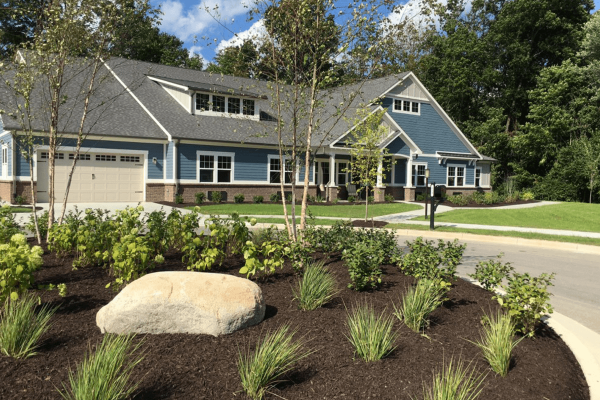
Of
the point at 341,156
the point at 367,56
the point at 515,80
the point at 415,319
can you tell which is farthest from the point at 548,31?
the point at 415,319

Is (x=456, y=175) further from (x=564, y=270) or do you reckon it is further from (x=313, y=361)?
(x=313, y=361)

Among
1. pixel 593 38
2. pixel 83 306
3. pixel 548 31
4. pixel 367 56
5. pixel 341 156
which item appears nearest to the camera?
pixel 83 306

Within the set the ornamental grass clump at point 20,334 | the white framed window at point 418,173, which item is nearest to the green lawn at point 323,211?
the white framed window at point 418,173

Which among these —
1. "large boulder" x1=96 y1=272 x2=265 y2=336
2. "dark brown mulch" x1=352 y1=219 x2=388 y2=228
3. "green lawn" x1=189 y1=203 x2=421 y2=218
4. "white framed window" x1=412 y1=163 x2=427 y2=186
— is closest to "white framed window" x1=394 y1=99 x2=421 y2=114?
"white framed window" x1=412 y1=163 x2=427 y2=186

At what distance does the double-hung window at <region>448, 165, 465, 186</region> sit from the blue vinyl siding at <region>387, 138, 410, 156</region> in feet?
17.4

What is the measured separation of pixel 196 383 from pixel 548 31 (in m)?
46.3

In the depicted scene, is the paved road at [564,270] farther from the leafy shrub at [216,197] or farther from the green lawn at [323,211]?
the leafy shrub at [216,197]

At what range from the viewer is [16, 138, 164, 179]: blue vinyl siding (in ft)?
67.1

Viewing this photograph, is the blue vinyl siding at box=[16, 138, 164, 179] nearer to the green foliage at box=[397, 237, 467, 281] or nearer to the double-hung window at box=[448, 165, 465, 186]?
the green foliage at box=[397, 237, 467, 281]

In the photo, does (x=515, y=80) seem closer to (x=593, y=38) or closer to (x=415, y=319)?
(x=593, y=38)

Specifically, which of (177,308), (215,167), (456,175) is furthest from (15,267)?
(456,175)

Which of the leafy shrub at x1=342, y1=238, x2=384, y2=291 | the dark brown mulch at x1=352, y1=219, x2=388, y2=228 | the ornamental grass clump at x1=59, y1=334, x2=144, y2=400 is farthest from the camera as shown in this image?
the dark brown mulch at x1=352, y1=219, x2=388, y2=228

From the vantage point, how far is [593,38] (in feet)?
111

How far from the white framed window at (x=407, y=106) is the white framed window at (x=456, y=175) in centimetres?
509
